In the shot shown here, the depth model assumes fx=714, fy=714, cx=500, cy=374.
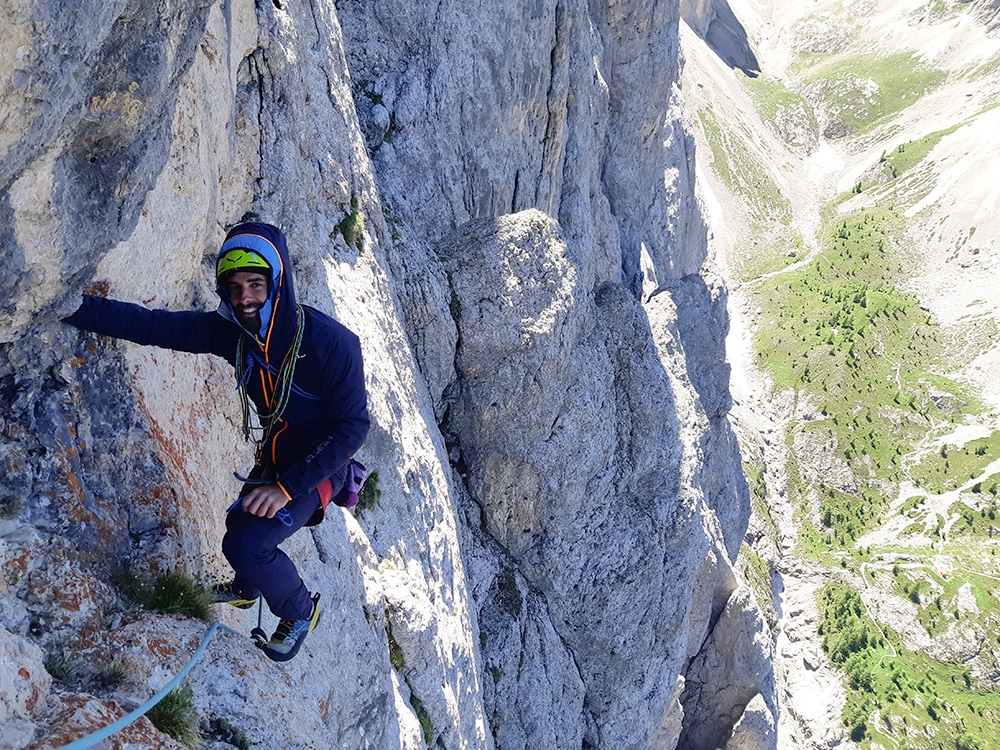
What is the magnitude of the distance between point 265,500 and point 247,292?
2106mm

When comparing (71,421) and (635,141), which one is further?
(635,141)

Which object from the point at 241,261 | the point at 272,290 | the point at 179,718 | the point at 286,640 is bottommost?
the point at 286,640

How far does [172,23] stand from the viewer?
7680mm

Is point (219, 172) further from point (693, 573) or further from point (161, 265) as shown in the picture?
point (693, 573)

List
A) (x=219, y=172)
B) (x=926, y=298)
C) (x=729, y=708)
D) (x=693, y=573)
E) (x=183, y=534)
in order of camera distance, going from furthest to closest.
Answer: (x=926, y=298) < (x=729, y=708) < (x=693, y=573) < (x=219, y=172) < (x=183, y=534)

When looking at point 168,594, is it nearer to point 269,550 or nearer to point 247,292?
point 269,550

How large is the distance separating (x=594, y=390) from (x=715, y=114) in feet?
462

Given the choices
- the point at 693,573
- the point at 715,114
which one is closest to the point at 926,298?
the point at 715,114

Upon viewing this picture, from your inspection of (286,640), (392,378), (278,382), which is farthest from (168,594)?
(392,378)

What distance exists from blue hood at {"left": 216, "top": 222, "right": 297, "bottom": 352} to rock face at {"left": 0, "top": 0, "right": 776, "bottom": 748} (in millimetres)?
1691

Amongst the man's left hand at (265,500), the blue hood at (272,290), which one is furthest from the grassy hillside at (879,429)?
the blue hood at (272,290)

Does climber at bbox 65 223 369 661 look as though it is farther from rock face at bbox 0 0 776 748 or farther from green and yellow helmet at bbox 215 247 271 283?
rock face at bbox 0 0 776 748

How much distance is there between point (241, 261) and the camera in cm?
697

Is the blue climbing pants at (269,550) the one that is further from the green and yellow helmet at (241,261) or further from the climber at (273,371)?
the green and yellow helmet at (241,261)
